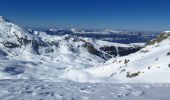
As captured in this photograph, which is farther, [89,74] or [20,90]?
[89,74]

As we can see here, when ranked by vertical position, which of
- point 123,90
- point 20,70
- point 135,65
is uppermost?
point 123,90

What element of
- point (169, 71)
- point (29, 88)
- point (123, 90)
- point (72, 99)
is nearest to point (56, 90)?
point (29, 88)

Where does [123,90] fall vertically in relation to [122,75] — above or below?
above

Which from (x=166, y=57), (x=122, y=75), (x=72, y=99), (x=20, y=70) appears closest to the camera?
(x=72, y=99)

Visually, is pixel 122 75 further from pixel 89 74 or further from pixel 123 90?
pixel 123 90

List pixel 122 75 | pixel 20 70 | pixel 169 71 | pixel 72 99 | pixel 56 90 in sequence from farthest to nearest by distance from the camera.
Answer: pixel 20 70, pixel 122 75, pixel 169 71, pixel 56 90, pixel 72 99

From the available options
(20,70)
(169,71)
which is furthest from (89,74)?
(20,70)

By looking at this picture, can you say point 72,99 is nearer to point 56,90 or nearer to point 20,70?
point 56,90

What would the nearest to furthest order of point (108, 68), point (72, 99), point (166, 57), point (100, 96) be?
point (72, 99)
point (100, 96)
point (166, 57)
point (108, 68)

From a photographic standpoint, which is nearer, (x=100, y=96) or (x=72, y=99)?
(x=72, y=99)
